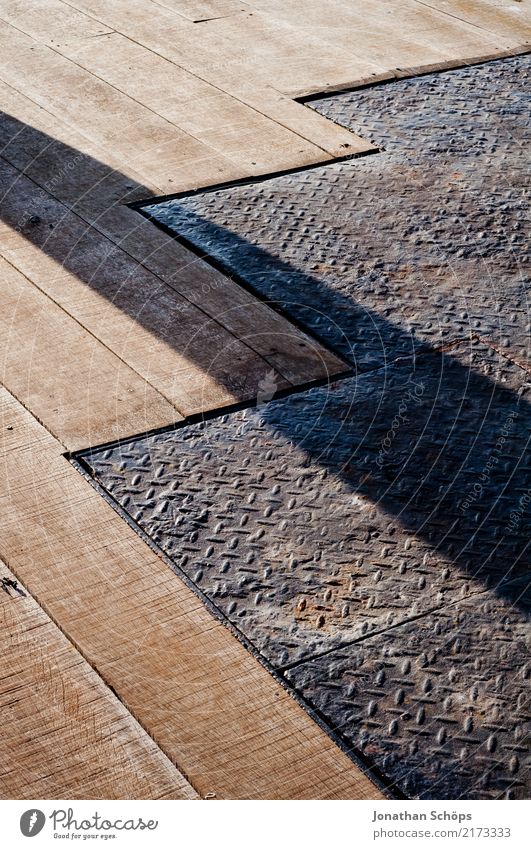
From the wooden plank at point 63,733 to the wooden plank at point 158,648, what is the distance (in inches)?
1.8

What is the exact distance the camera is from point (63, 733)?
9.26ft

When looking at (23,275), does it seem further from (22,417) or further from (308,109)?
(308,109)

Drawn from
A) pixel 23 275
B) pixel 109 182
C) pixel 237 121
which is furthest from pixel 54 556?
pixel 237 121

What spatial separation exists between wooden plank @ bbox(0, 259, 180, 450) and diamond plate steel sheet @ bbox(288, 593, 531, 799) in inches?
48.9

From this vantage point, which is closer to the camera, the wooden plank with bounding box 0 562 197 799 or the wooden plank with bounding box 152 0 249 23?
the wooden plank with bounding box 0 562 197 799

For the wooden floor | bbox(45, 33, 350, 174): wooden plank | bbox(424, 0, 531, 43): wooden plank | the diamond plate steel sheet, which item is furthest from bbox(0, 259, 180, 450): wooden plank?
bbox(424, 0, 531, 43): wooden plank

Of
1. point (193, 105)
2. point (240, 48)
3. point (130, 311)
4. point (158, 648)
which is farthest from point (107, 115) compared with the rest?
point (158, 648)

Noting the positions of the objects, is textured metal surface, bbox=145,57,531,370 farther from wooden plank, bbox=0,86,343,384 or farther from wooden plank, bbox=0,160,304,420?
wooden plank, bbox=0,160,304,420

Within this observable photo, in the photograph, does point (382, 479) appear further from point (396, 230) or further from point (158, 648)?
point (396, 230)

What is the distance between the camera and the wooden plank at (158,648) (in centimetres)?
276

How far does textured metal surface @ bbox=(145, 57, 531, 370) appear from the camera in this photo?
177 inches

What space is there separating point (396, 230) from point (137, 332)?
1.40 meters

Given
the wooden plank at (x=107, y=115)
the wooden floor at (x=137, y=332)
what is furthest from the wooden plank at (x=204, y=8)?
the wooden plank at (x=107, y=115)

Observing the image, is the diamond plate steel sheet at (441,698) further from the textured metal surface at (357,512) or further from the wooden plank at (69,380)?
the wooden plank at (69,380)
